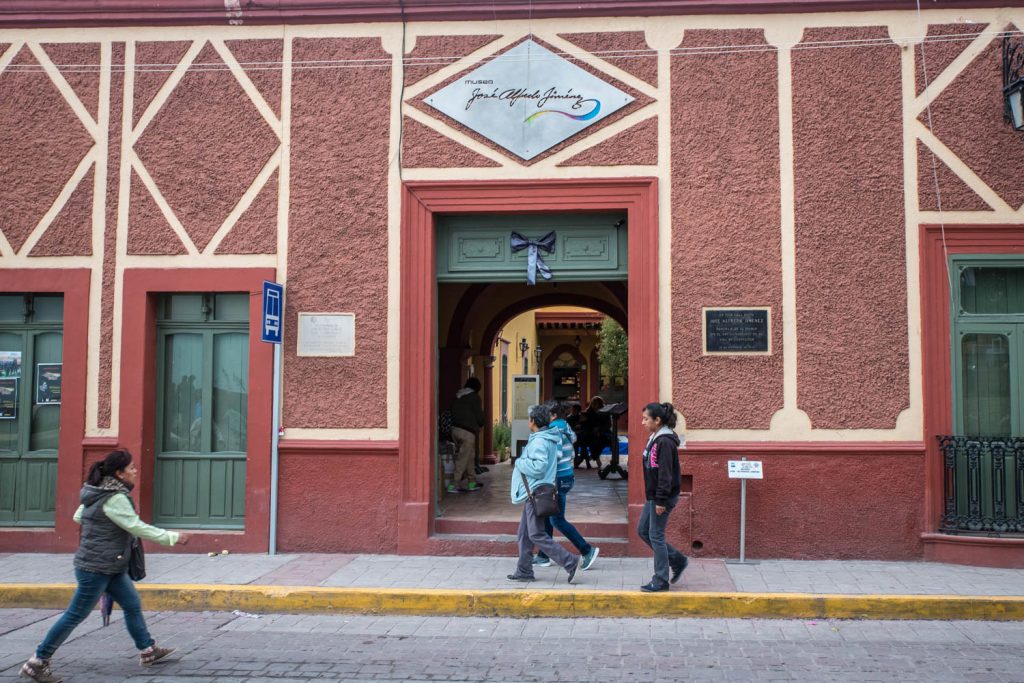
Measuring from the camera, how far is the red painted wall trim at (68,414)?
9.80 meters

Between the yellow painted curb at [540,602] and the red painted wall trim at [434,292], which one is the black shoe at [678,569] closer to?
the yellow painted curb at [540,602]

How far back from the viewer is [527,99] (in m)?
9.75

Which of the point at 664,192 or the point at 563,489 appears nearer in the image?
the point at 563,489

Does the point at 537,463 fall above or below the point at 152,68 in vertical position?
below

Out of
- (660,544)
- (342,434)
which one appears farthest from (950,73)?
(342,434)

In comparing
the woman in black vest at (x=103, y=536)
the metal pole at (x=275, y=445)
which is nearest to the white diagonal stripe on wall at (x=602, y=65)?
the metal pole at (x=275, y=445)

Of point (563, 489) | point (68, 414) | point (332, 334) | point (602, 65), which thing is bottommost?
point (563, 489)

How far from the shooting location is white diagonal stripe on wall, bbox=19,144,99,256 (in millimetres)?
10000

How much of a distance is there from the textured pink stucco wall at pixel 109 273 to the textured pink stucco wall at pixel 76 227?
20 centimetres

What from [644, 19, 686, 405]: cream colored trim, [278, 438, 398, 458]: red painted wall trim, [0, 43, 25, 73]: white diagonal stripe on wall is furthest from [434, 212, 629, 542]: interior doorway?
[0, 43, 25, 73]: white diagonal stripe on wall

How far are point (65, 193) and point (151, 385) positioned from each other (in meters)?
2.34

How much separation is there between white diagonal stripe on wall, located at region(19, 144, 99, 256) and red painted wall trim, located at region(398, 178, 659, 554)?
355 centimetres

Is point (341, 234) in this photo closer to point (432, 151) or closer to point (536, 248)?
point (432, 151)

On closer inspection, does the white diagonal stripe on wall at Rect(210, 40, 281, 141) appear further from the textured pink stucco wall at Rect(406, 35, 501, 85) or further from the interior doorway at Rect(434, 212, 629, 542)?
the interior doorway at Rect(434, 212, 629, 542)
